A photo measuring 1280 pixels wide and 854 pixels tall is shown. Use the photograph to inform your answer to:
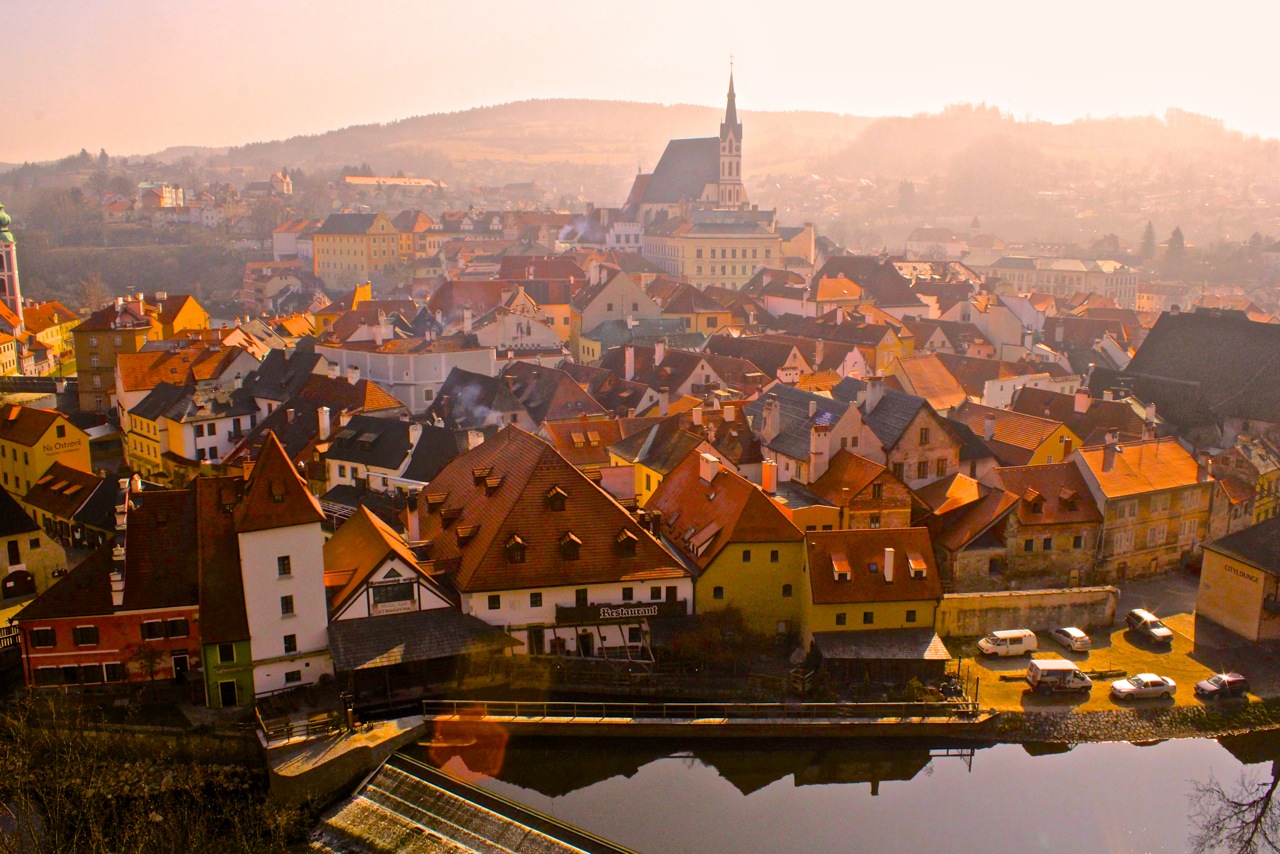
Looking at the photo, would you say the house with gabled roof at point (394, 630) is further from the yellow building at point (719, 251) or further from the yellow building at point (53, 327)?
the yellow building at point (719, 251)

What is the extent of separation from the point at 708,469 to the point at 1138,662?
45.3ft

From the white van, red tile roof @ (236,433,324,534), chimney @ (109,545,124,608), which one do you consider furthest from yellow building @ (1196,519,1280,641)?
chimney @ (109,545,124,608)

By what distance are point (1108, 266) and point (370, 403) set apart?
330 feet

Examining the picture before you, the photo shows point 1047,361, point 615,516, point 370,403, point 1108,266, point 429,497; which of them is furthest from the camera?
point 1108,266

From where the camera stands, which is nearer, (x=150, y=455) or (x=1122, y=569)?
(x=1122, y=569)

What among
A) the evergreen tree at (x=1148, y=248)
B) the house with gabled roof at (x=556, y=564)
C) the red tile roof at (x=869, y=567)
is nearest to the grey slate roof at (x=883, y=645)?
the red tile roof at (x=869, y=567)

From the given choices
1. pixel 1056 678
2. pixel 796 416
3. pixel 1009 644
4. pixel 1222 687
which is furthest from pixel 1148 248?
pixel 1056 678

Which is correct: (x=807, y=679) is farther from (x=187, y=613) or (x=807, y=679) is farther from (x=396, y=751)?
(x=187, y=613)

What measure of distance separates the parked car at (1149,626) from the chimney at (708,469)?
539 inches

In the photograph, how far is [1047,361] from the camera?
230 ft

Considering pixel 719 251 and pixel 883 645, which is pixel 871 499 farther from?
pixel 719 251

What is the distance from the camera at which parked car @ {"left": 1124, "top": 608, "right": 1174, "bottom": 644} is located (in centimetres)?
3488

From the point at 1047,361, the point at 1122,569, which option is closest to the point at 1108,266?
the point at 1047,361

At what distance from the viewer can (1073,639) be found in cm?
3444
